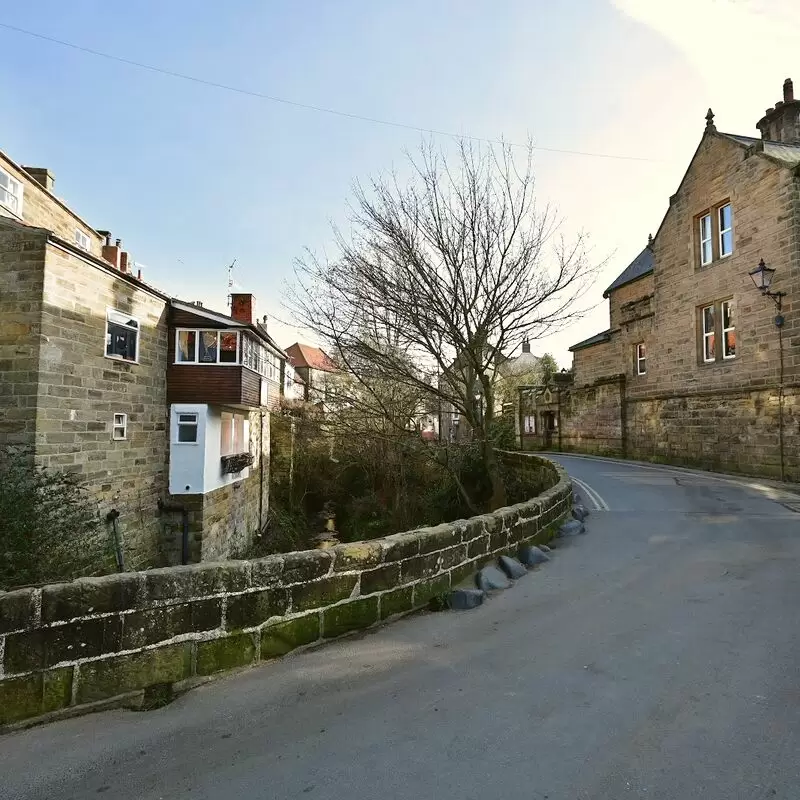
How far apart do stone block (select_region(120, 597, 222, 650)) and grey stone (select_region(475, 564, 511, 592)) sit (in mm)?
2650

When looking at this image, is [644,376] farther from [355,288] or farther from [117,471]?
[117,471]

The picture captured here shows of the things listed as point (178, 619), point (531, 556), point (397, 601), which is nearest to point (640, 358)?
point (531, 556)

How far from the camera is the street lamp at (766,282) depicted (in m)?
14.3

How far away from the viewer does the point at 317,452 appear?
81.7 ft

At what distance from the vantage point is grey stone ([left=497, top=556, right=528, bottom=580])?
18.0 feet

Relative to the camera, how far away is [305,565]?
3723 millimetres

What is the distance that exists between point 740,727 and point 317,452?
2301cm

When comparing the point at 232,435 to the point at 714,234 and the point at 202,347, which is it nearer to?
the point at 202,347

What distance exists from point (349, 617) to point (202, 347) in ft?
45.6

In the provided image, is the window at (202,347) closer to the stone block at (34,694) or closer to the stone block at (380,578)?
the stone block at (380,578)

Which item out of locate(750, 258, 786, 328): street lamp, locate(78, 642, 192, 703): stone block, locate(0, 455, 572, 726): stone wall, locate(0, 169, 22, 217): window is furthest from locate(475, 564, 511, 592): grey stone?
locate(0, 169, 22, 217): window

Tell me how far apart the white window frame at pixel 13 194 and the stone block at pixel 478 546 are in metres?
16.6

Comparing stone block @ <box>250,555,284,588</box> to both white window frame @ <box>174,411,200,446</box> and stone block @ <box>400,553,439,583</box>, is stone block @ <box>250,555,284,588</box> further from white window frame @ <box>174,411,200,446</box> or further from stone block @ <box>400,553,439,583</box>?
white window frame @ <box>174,411,200,446</box>

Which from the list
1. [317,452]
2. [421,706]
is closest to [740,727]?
[421,706]
